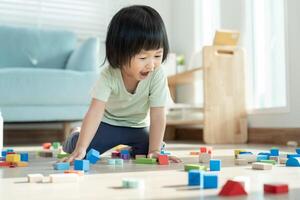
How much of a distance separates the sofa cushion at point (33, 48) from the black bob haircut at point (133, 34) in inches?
78.2

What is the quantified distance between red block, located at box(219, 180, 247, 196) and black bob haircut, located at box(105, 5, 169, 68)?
2.13ft

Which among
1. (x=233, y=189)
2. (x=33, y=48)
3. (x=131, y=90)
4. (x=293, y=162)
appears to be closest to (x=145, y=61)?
(x=131, y=90)

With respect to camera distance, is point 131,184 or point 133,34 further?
point 133,34

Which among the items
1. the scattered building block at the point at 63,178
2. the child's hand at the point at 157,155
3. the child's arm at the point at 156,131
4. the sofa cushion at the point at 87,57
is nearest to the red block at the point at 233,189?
the scattered building block at the point at 63,178

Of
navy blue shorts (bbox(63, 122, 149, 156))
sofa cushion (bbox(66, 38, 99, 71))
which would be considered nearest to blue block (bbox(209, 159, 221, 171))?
navy blue shorts (bbox(63, 122, 149, 156))

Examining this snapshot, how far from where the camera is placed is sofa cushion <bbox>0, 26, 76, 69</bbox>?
3.16 metres

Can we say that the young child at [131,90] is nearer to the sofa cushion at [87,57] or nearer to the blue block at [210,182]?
the blue block at [210,182]

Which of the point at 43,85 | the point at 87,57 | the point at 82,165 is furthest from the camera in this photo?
the point at 87,57

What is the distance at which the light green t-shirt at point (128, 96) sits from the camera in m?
1.38

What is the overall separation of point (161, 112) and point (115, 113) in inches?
7.7

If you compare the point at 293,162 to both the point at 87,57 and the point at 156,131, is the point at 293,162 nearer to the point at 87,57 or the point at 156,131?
the point at 156,131

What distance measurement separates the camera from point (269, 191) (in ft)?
2.36

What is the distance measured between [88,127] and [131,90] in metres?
0.23

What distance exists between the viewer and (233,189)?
70cm
